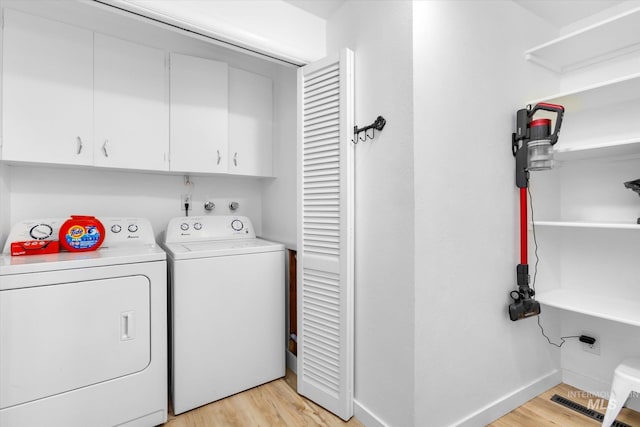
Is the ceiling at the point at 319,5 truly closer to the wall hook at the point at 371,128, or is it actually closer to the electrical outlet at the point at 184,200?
the wall hook at the point at 371,128

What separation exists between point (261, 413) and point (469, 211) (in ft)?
5.46

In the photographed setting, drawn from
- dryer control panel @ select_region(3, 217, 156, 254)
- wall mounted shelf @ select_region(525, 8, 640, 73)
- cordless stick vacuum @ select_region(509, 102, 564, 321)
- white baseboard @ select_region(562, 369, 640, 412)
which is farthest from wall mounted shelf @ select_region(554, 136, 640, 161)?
dryer control panel @ select_region(3, 217, 156, 254)

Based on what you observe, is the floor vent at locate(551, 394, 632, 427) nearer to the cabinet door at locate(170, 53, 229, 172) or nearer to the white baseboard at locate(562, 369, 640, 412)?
the white baseboard at locate(562, 369, 640, 412)

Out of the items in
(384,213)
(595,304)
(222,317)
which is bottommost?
(222,317)

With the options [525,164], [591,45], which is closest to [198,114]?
[525,164]

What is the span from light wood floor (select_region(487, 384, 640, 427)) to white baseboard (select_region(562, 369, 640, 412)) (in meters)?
0.03

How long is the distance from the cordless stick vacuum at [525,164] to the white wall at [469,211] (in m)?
0.05

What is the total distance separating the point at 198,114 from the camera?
2.28 meters

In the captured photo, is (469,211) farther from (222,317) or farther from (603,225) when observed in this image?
(222,317)

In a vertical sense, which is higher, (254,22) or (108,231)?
(254,22)

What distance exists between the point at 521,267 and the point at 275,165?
191 cm

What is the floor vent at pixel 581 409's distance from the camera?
1.71m

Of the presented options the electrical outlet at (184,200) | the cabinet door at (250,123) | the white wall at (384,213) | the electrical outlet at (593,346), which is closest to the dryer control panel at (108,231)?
the electrical outlet at (184,200)

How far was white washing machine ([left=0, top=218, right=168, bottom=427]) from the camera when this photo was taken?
1421 mm
